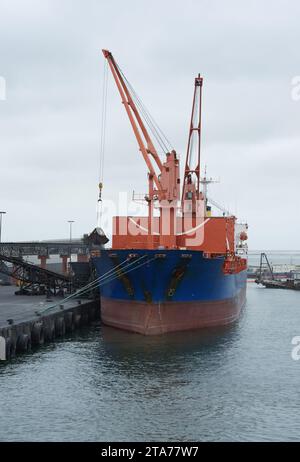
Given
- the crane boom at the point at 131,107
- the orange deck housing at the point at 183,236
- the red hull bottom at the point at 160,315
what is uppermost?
the crane boom at the point at 131,107

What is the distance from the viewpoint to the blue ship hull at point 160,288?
123ft

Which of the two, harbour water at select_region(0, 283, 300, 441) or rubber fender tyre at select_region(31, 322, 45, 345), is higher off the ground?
rubber fender tyre at select_region(31, 322, 45, 345)

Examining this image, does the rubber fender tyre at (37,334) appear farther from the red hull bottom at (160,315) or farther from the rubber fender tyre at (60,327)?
the red hull bottom at (160,315)

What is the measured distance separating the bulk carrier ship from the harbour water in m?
2.03

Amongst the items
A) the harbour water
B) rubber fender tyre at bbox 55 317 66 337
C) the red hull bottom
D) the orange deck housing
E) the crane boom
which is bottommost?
the harbour water

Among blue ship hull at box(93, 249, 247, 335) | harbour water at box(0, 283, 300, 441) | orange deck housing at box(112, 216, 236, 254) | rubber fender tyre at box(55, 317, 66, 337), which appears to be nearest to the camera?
harbour water at box(0, 283, 300, 441)

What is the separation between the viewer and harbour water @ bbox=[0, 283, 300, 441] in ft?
67.1

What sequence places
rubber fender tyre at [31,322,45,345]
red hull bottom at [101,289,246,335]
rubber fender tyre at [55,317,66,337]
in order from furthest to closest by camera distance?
rubber fender tyre at [55,317,66,337] < red hull bottom at [101,289,246,335] < rubber fender tyre at [31,322,45,345]

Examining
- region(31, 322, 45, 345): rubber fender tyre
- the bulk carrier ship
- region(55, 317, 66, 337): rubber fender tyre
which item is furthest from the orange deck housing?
region(31, 322, 45, 345): rubber fender tyre

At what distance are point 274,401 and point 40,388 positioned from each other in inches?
429

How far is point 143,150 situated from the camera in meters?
46.9

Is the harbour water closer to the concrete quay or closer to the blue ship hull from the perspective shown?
the concrete quay

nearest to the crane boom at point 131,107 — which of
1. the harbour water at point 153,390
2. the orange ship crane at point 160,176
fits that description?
the orange ship crane at point 160,176
